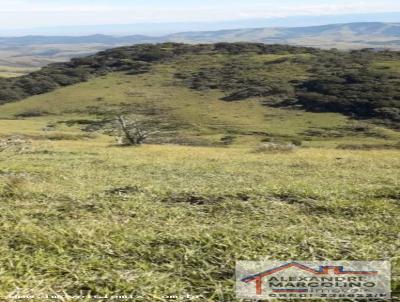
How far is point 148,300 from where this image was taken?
6383 millimetres

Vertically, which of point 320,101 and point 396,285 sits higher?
point 396,285

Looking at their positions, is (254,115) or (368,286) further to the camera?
(254,115)

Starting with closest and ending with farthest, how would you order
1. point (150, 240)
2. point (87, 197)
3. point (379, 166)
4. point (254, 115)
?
point (150, 240) → point (87, 197) → point (379, 166) → point (254, 115)

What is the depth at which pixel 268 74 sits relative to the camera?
5049 inches

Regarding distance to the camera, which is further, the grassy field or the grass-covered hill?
the grass-covered hill

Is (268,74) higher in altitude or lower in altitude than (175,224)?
lower

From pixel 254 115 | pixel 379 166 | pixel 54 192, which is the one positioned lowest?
pixel 254 115

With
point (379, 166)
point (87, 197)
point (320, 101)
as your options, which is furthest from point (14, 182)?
point (320, 101)

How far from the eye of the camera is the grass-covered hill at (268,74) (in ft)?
342

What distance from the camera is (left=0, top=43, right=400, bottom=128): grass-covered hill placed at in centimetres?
10438

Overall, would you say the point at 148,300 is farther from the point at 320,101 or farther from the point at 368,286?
the point at 320,101

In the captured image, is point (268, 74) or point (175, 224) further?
point (268, 74)

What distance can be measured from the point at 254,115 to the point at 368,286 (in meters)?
94.0

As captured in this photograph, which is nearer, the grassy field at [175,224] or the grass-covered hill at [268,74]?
the grassy field at [175,224]
